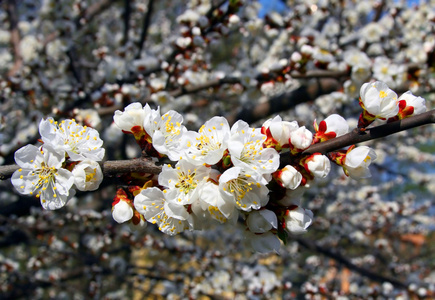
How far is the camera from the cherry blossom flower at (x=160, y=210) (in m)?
1.00

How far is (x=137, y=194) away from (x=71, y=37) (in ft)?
10.9

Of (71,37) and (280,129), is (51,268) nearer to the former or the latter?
(71,37)

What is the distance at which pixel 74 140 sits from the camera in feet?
3.78

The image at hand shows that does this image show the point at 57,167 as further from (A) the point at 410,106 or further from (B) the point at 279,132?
(A) the point at 410,106

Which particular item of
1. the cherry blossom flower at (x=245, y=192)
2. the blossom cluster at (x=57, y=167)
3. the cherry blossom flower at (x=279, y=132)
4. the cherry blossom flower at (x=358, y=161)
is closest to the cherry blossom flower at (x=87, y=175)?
the blossom cluster at (x=57, y=167)

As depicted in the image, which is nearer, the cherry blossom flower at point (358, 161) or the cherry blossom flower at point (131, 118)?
the cherry blossom flower at point (358, 161)

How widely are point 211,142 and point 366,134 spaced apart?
1.63ft

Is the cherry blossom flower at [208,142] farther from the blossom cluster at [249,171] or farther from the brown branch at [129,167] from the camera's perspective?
the brown branch at [129,167]

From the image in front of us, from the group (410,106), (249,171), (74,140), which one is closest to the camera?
(249,171)

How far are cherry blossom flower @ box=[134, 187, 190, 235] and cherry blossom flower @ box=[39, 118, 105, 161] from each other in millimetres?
192

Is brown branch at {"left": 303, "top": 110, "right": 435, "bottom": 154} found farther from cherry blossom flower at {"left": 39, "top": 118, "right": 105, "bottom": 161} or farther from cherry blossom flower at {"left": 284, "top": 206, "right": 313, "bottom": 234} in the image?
cherry blossom flower at {"left": 39, "top": 118, "right": 105, "bottom": 161}

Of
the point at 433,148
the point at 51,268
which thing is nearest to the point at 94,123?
the point at 51,268

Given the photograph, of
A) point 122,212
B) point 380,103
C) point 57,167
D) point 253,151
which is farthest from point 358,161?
point 57,167

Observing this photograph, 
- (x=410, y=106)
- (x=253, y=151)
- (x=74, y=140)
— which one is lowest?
(x=74, y=140)
